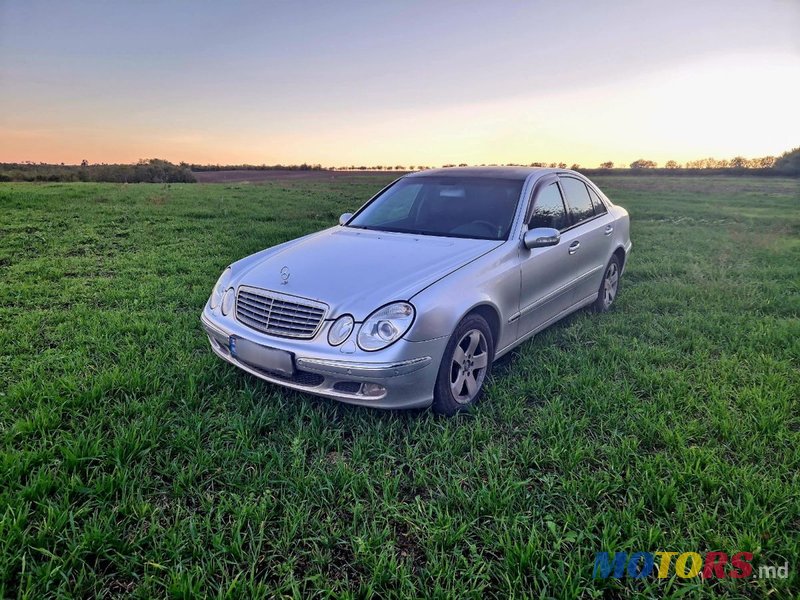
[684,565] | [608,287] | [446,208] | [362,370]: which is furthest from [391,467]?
[608,287]

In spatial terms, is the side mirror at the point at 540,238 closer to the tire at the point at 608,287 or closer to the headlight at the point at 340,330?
the headlight at the point at 340,330

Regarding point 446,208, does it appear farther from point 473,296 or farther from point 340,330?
point 340,330

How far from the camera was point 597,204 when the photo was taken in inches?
201

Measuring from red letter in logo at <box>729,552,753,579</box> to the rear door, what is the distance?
2.65 metres

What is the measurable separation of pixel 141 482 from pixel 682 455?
2.81 metres

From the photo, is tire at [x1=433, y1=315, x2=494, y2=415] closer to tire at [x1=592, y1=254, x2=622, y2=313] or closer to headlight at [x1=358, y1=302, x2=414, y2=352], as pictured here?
headlight at [x1=358, y1=302, x2=414, y2=352]

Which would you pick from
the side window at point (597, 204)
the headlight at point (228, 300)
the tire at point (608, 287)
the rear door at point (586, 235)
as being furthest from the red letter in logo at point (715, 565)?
the side window at point (597, 204)

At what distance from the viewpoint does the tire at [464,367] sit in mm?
3014

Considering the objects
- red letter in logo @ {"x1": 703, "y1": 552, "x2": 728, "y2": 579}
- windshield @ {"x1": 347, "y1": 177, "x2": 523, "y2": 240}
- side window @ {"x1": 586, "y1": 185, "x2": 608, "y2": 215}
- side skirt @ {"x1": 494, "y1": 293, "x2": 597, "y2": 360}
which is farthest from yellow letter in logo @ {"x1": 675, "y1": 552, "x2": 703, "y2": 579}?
side window @ {"x1": 586, "y1": 185, "x2": 608, "y2": 215}

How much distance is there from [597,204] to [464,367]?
9.33ft

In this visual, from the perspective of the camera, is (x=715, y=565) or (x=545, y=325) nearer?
(x=715, y=565)

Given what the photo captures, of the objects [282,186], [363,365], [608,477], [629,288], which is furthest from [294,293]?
[282,186]

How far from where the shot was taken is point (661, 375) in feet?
12.2

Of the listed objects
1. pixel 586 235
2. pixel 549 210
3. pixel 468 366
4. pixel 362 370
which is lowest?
pixel 468 366
